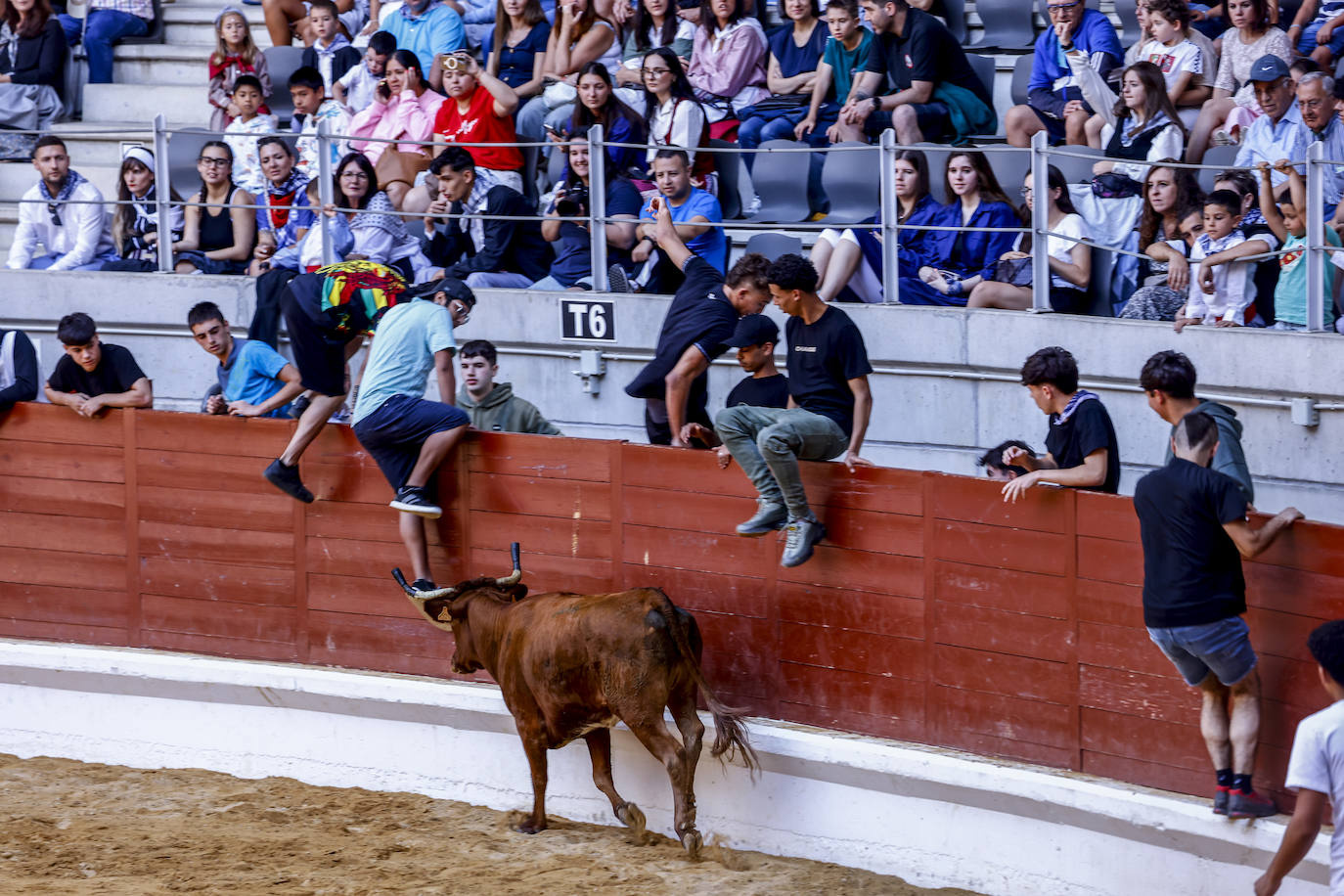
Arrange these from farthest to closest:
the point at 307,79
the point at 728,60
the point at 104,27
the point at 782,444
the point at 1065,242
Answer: the point at 104,27 < the point at 307,79 < the point at 728,60 < the point at 1065,242 < the point at 782,444

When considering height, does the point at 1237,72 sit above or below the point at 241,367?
above

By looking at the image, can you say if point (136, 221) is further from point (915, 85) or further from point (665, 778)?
point (665, 778)

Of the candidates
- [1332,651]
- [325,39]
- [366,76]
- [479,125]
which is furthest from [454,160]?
[1332,651]

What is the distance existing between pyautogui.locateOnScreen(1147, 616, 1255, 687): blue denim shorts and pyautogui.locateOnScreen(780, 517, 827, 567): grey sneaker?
148 cm

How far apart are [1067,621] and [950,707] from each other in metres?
0.63

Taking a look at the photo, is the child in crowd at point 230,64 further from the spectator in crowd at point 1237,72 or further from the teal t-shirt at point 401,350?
the spectator in crowd at point 1237,72

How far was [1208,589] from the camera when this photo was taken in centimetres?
558

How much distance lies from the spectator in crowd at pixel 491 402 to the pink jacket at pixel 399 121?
124 inches

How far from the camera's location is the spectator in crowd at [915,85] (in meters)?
9.89

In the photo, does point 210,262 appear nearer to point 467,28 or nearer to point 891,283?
point 467,28

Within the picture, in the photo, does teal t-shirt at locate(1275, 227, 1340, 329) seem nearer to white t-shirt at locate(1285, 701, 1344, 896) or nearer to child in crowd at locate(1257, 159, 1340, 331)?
child in crowd at locate(1257, 159, 1340, 331)

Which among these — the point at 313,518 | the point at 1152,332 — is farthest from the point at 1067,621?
the point at 313,518

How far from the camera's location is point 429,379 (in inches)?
396

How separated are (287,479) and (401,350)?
102cm
